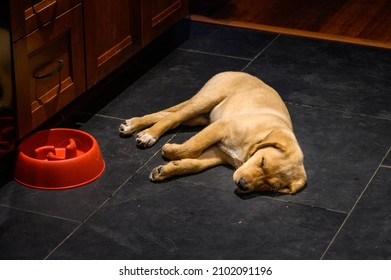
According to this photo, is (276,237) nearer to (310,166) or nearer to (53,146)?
(310,166)

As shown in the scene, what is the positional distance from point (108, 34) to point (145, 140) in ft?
2.23

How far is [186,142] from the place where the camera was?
395cm

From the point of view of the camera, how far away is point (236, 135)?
3.92m

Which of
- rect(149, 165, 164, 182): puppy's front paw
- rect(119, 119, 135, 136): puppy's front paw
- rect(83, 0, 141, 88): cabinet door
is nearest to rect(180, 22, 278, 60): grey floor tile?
rect(83, 0, 141, 88): cabinet door

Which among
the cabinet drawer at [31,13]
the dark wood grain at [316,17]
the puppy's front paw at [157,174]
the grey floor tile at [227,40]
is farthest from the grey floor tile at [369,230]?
the dark wood grain at [316,17]

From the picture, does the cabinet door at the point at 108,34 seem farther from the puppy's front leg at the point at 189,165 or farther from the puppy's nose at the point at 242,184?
the puppy's nose at the point at 242,184

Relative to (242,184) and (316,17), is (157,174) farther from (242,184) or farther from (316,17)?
(316,17)

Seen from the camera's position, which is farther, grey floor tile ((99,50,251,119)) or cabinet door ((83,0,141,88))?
grey floor tile ((99,50,251,119))

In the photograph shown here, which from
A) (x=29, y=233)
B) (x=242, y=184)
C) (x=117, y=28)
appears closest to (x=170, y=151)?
(x=242, y=184)

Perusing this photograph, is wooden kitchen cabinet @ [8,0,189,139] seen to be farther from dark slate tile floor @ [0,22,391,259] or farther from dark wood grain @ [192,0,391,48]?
dark wood grain @ [192,0,391,48]

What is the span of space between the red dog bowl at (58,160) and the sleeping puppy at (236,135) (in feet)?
0.94

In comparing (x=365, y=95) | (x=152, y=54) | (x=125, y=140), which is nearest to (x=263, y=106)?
(x=125, y=140)

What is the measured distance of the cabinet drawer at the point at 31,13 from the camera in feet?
11.8

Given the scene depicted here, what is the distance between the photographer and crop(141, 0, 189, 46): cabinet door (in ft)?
15.9
